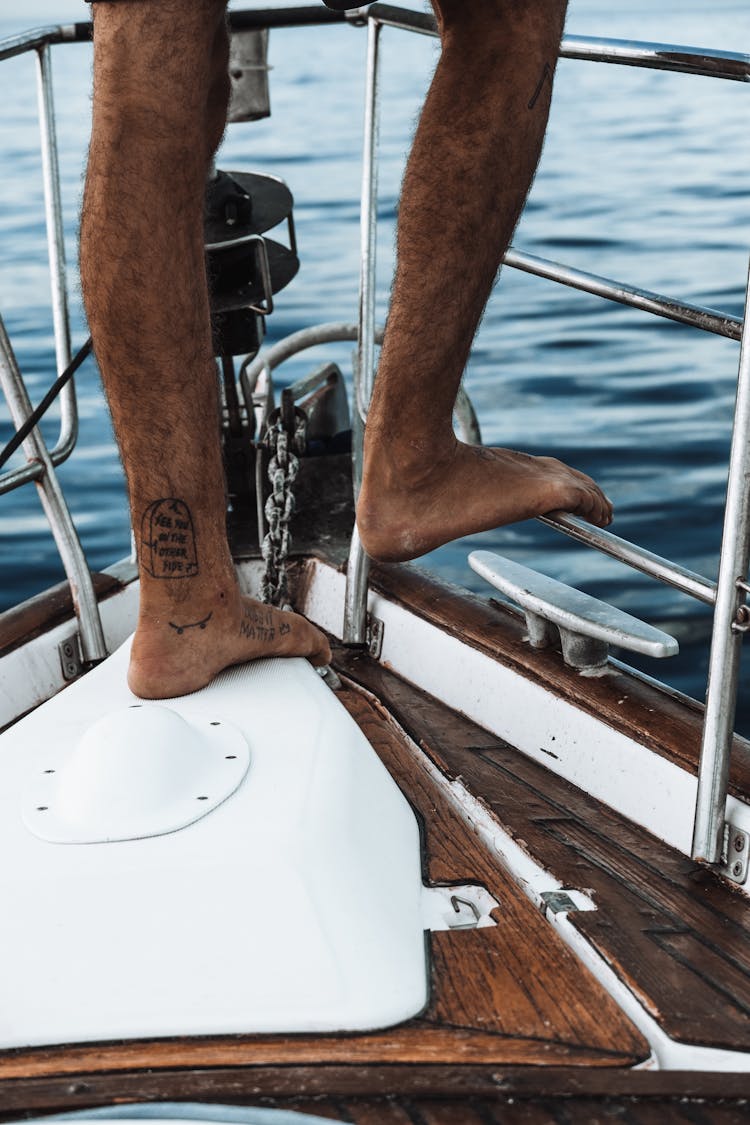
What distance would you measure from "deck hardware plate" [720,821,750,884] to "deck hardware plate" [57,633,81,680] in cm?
93

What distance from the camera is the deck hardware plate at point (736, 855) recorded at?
50.6 inches

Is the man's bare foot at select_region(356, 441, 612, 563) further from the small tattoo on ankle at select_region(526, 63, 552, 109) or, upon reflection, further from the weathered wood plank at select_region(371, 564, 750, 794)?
the small tattoo on ankle at select_region(526, 63, 552, 109)

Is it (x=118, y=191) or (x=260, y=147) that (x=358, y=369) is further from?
(x=260, y=147)

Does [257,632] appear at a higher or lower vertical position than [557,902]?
higher

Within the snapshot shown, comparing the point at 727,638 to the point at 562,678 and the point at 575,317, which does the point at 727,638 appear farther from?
the point at 575,317

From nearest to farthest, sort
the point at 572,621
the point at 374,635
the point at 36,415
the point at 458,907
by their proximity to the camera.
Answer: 1. the point at 458,907
2. the point at 572,621
3. the point at 36,415
4. the point at 374,635

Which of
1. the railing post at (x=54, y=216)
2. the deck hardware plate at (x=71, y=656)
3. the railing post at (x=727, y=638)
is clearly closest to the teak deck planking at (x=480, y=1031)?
the railing post at (x=727, y=638)

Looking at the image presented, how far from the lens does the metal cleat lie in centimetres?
148

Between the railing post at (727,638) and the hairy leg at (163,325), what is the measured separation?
0.51 m

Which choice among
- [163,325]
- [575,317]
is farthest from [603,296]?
[575,317]

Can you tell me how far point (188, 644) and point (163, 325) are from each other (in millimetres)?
335

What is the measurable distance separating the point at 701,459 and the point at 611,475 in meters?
0.28

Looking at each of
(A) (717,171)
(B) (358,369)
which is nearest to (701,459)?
(B) (358,369)

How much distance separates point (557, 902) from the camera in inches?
48.7
